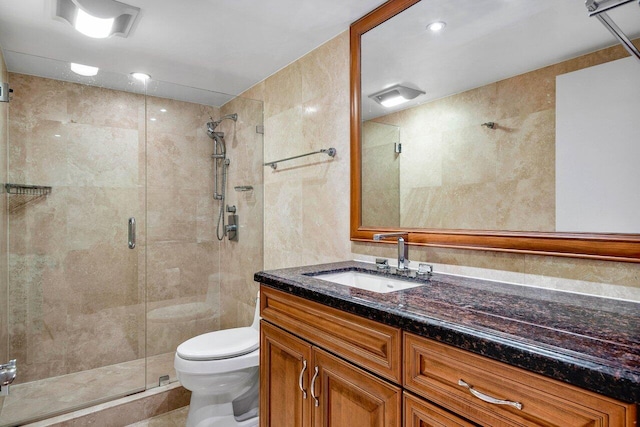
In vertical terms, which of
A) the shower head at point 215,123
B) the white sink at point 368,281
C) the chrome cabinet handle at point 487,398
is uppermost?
the shower head at point 215,123

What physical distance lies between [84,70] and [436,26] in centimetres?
228

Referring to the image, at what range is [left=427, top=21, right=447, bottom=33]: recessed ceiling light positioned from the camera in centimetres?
153

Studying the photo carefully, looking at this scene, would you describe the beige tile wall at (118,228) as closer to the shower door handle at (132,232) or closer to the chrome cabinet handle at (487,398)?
the shower door handle at (132,232)

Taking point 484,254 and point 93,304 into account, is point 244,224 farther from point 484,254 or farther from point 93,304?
point 484,254

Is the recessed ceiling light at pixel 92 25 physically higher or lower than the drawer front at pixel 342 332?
higher

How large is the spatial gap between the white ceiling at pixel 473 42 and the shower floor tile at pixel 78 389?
88.1 inches

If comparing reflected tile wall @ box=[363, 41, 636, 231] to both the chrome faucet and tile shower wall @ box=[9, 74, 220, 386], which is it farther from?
tile shower wall @ box=[9, 74, 220, 386]

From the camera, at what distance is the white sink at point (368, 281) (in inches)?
60.0

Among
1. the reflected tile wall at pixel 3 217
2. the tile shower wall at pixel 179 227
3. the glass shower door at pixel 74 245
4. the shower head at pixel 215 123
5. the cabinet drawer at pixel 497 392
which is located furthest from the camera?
the shower head at pixel 215 123

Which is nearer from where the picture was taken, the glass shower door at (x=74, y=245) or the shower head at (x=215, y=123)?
the glass shower door at (x=74, y=245)

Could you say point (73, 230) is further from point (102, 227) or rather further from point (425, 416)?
point (425, 416)

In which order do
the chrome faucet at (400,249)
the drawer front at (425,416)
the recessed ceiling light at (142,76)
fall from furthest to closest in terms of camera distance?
the recessed ceiling light at (142,76) < the chrome faucet at (400,249) < the drawer front at (425,416)

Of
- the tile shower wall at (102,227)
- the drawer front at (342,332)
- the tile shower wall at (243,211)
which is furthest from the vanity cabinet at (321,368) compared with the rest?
the tile shower wall at (102,227)

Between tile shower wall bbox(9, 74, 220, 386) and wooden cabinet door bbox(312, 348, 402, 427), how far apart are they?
1904 millimetres
